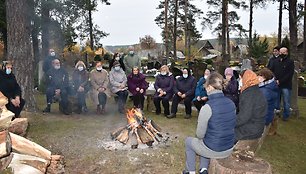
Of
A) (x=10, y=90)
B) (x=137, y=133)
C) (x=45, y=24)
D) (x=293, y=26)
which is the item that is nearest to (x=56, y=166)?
(x=137, y=133)

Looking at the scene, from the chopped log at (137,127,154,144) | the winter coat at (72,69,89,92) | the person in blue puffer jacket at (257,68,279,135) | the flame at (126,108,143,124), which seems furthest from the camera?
the winter coat at (72,69,89,92)

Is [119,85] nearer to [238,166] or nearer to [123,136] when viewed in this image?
[123,136]

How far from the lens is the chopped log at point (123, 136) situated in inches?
240

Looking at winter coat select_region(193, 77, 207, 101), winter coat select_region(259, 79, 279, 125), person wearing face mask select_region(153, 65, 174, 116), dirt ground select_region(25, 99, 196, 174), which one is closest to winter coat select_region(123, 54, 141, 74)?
person wearing face mask select_region(153, 65, 174, 116)

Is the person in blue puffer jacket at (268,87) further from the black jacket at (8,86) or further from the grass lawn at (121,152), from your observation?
the black jacket at (8,86)

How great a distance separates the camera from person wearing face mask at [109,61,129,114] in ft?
30.3

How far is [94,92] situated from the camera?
30.2ft

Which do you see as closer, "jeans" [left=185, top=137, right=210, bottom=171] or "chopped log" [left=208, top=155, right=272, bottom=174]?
"chopped log" [left=208, top=155, right=272, bottom=174]

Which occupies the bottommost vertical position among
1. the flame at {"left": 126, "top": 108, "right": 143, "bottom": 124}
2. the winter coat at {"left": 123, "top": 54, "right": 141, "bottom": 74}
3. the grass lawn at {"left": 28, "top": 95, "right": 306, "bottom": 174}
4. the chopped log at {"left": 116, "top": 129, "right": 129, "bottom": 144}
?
the grass lawn at {"left": 28, "top": 95, "right": 306, "bottom": 174}

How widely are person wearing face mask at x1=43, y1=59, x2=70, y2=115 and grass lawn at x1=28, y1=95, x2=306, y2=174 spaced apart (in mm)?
328

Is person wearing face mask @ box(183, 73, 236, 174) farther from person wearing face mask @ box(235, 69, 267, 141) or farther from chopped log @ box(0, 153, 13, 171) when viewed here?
chopped log @ box(0, 153, 13, 171)

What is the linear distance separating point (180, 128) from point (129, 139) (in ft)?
5.54

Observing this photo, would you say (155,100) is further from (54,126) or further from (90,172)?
(90,172)

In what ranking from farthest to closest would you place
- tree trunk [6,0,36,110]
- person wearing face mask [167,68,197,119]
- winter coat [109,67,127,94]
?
winter coat [109,67,127,94], person wearing face mask [167,68,197,119], tree trunk [6,0,36,110]
